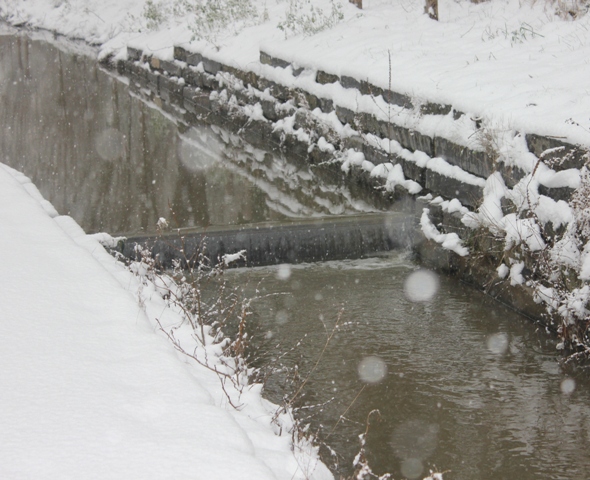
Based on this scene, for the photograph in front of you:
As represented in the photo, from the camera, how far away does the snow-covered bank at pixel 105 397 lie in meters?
2.43

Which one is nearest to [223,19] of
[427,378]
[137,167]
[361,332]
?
[137,167]

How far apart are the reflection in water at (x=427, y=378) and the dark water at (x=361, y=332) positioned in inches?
0.4

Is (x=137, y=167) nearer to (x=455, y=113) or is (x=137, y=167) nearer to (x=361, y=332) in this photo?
(x=455, y=113)

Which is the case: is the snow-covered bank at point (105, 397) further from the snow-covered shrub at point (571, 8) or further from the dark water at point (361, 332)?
the snow-covered shrub at point (571, 8)

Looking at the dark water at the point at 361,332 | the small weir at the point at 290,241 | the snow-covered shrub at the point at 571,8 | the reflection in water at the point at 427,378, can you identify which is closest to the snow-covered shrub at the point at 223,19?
the dark water at the point at 361,332

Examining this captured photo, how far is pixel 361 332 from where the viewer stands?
5145 mm

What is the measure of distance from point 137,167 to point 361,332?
515cm

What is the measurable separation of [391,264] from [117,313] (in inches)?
126

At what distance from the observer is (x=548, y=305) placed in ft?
16.4

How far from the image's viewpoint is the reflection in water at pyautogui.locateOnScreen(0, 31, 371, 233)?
302 inches

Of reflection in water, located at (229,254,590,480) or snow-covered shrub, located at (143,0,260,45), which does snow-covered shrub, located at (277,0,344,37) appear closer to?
snow-covered shrub, located at (143,0,260,45)

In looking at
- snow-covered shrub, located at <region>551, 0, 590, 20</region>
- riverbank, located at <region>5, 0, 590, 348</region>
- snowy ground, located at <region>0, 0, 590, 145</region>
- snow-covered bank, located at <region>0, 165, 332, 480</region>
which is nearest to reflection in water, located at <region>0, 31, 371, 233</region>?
riverbank, located at <region>5, 0, 590, 348</region>

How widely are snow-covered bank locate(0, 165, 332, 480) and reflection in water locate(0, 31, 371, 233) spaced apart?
2.50 m

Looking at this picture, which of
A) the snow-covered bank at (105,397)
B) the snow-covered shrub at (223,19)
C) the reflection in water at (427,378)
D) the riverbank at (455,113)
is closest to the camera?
the snow-covered bank at (105,397)
